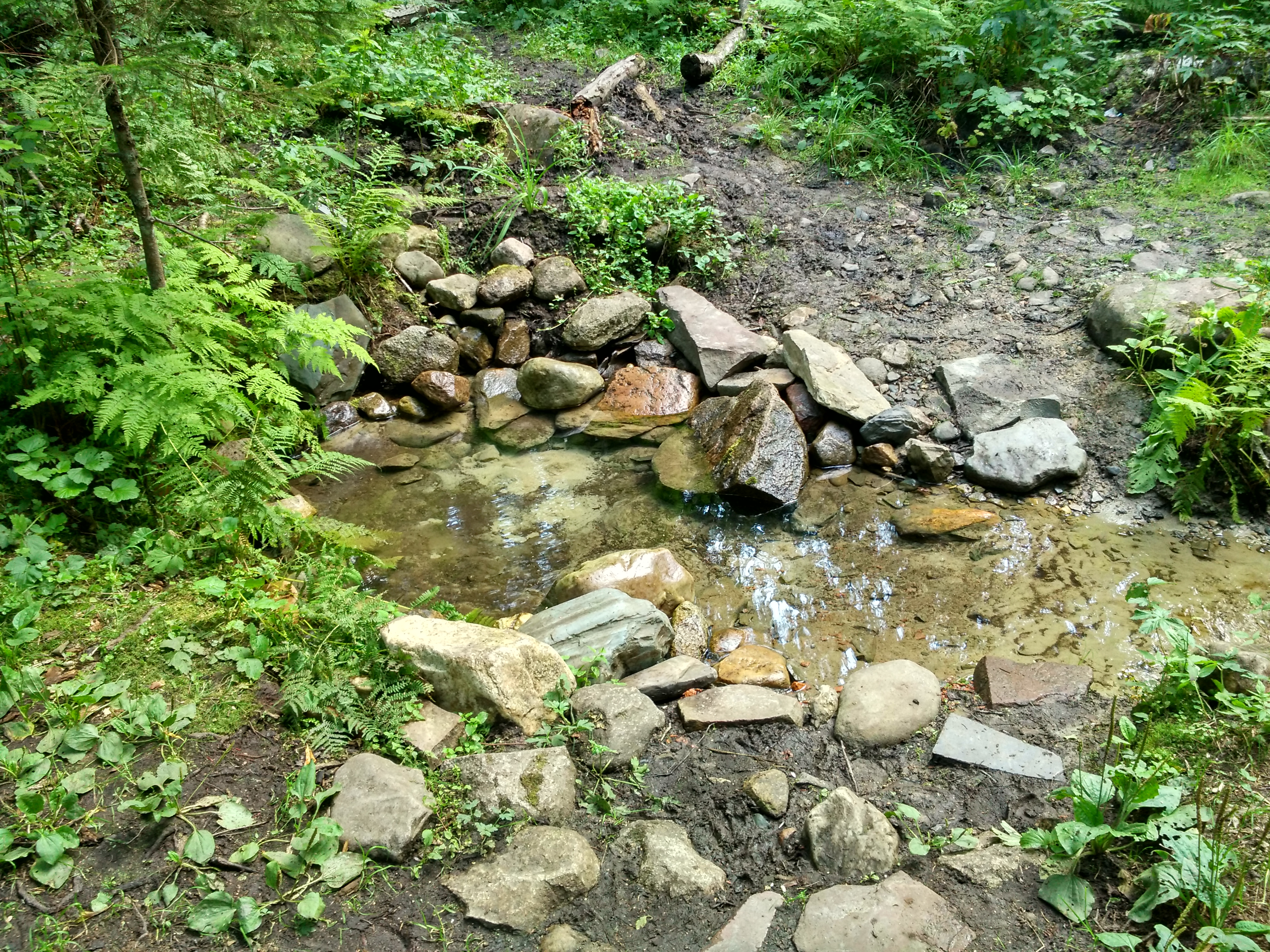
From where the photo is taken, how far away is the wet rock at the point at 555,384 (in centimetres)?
619

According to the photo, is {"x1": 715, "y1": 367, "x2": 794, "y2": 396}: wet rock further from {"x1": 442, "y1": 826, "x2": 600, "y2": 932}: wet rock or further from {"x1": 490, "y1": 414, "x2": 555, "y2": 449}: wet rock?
{"x1": 442, "y1": 826, "x2": 600, "y2": 932}: wet rock

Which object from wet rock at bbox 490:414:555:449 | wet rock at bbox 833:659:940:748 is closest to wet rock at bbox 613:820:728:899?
wet rock at bbox 833:659:940:748

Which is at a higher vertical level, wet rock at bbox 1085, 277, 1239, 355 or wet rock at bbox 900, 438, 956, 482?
wet rock at bbox 1085, 277, 1239, 355

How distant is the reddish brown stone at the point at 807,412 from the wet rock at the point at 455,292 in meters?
2.83

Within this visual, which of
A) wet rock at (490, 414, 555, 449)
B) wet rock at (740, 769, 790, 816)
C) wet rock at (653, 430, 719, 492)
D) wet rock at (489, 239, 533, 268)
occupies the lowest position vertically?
wet rock at (653, 430, 719, 492)

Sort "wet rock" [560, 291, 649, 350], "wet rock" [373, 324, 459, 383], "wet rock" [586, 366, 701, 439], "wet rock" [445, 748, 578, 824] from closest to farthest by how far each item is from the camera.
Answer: "wet rock" [445, 748, 578, 824] < "wet rock" [586, 366, 701, 439] < "wet rock" [373, 324, 459, 383] < "wet rock" [560, 291, 649, 350]

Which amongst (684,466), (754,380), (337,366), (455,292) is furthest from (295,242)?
(754,380)

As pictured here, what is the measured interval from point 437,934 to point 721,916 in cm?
89

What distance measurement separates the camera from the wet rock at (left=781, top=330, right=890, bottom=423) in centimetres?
555

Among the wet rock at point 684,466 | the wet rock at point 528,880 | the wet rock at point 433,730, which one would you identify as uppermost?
the wet rock at point 433,730

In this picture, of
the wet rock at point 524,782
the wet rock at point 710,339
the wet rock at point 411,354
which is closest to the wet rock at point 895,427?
the wet rock at point 710,339

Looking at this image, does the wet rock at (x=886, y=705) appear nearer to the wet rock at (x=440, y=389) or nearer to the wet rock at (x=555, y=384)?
the wet rock at (x=555, y=384)

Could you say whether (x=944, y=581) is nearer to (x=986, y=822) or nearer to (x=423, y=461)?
(x=986, y=822)

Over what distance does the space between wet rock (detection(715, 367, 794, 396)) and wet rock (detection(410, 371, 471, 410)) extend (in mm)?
2100
